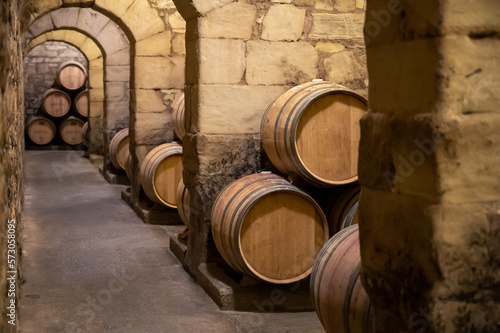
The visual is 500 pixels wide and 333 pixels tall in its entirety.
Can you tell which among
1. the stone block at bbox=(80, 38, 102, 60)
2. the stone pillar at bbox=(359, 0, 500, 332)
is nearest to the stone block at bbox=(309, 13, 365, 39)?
the stone pillar at bbox=(359, 0, 500, 332)

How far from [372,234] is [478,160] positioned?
1.44 feet

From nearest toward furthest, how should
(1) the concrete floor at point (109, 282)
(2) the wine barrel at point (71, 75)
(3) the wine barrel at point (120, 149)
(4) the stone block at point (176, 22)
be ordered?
1. (1) the concrete floor at point (109, 282)
2. (4) the stone block at point (176, 22)
3. (3) the wine barrel at point (120, 149)
4. (2) the wine barrel at point (71, 75)

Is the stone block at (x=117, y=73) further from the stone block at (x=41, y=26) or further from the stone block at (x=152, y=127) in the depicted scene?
the stone block at (x=152, y=127)

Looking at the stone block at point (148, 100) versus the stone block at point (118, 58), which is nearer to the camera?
the stone block at point (148, 100)

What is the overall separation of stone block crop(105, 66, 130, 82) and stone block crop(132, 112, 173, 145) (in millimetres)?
3089

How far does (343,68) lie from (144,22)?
3.17 metres

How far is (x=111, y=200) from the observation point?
8.23 meters

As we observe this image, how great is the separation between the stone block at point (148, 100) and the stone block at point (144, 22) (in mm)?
589

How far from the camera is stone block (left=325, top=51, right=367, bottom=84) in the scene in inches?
187

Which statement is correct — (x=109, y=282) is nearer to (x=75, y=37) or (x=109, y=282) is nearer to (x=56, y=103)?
(x=75, y=37)

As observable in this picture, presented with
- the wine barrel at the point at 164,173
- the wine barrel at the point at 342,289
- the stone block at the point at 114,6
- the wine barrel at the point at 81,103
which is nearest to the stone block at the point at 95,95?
the wine barrel at the point at 81,103

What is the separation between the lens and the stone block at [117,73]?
10.2 metres

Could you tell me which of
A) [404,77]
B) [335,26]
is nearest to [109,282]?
[335,26]

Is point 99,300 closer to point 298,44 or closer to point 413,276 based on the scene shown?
point 298,44
